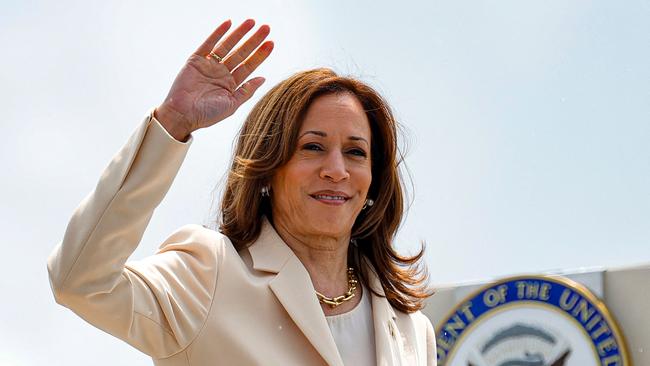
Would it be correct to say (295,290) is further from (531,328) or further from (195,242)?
(531,328)

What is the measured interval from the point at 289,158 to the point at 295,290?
33 centimetres

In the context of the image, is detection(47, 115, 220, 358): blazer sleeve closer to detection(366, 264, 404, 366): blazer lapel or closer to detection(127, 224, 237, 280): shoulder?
detection(127, 224, 237, 280): shoulder

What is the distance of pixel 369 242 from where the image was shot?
2713mm

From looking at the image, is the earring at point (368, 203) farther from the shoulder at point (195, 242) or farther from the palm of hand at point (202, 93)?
the palm of hand at point (202, 93)

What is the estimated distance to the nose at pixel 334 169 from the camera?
2.38 m

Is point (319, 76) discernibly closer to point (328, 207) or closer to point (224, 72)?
point (328, 207)

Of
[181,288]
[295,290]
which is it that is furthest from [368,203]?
[181,288]

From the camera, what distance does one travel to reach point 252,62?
2.18m

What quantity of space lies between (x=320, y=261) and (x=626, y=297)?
4232 millimetres

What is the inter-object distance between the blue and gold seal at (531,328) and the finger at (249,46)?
182 inches

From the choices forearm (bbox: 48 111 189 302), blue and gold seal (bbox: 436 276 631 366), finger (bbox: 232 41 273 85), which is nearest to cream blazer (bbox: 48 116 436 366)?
forearm (bbox: 48 111 189 302)

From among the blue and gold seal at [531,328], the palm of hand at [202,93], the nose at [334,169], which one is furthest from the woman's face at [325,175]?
the blue and gold seal at [531,328]

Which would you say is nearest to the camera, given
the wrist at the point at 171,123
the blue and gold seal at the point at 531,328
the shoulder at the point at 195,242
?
the wrist at the point at 171,123

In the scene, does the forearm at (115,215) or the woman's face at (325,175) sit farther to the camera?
the woman's face at (325,175)
